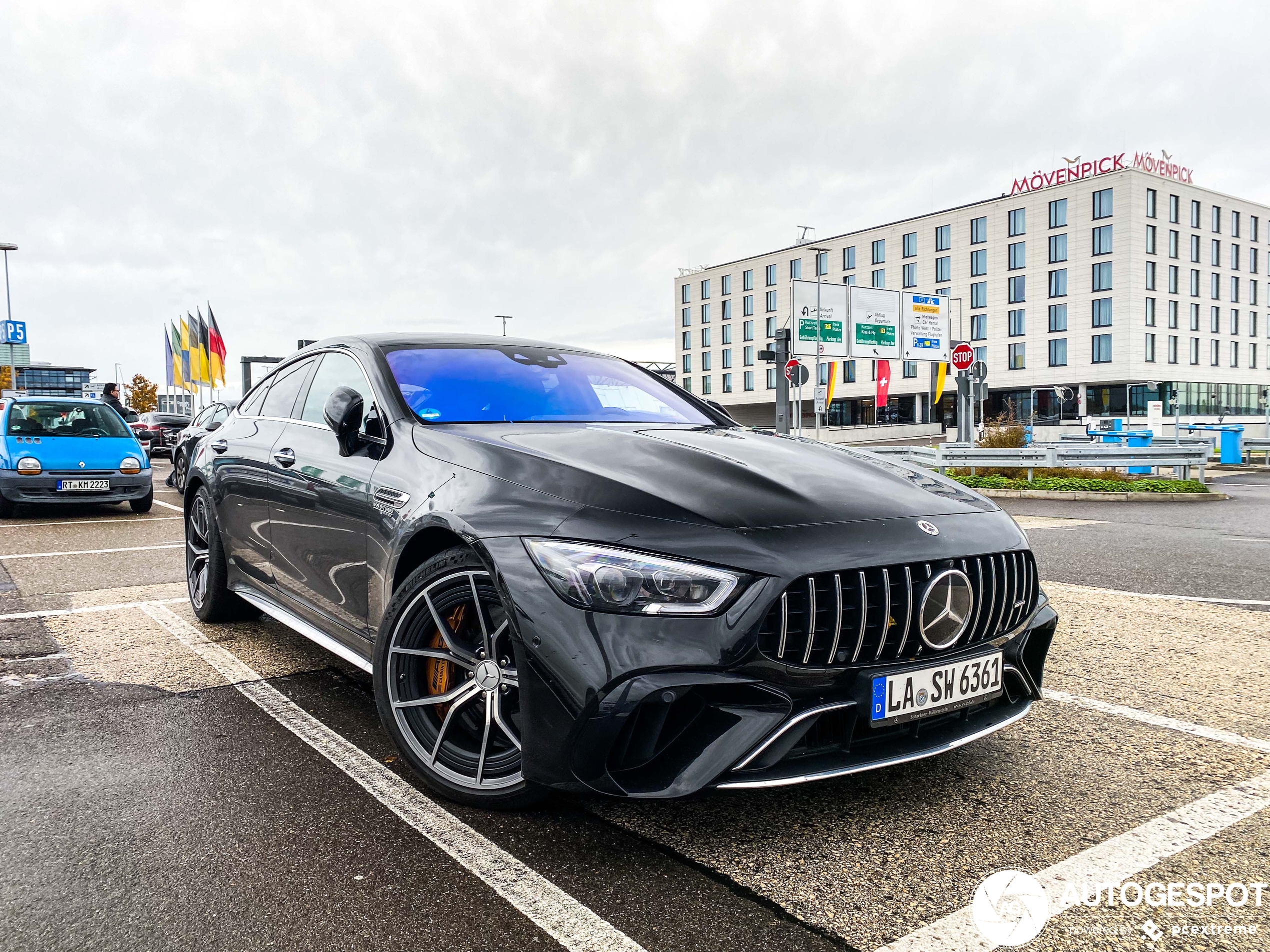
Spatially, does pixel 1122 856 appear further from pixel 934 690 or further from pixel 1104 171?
pixel 1104 171

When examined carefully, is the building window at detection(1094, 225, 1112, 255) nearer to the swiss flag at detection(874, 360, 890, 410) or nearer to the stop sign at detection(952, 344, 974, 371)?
the swiss flag at detection(874, 360, 890, 410)

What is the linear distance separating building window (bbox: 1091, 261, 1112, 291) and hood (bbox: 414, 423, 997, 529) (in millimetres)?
59779

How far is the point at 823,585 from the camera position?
89.4 inches

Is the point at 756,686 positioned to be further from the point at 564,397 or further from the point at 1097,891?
the point at 564,397

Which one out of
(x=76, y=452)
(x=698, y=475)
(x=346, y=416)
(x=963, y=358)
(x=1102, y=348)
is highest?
(x=1102, y=348)

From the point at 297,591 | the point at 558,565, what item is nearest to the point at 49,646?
the point at 297,591

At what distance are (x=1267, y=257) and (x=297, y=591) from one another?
75101 millimetres

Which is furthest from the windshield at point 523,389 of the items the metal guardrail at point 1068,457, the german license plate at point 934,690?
the metal guardrail at point 1068,457

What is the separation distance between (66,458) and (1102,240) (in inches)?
2277

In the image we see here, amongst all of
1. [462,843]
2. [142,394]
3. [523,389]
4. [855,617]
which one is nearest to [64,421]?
[523,389]

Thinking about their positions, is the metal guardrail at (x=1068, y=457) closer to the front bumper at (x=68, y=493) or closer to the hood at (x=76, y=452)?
the front bumper at (x=68, y=493)

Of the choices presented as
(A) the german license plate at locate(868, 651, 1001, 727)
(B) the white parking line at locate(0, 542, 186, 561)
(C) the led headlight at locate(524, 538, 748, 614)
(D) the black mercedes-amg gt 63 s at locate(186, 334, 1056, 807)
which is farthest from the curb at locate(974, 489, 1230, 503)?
(C) the led headlight at locate(524, 538, 748, 614)

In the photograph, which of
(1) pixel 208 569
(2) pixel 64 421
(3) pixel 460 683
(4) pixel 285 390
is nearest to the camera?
(3) pixel 460 683

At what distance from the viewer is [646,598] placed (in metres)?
2.22
